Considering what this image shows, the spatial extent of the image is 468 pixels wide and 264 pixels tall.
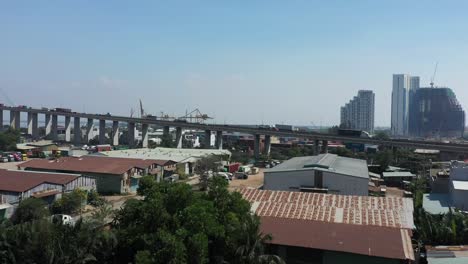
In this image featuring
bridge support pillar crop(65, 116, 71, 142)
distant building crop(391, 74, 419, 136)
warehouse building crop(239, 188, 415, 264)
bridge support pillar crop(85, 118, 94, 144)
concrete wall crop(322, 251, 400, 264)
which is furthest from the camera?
distant building crop(391, 74, 419, 136)

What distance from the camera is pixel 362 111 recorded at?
165500mm

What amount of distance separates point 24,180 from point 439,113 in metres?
143

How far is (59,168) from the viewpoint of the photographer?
1190 inches

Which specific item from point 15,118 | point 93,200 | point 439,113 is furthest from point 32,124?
point 439,113

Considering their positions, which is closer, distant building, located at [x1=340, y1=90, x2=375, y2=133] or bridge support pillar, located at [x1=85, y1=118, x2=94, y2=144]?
bridge support pillar, located at [x1=85, y1=118, x2=94, y2=144]

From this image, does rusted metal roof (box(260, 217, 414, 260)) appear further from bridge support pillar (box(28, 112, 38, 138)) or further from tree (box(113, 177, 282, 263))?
bridge support pillar (box(28, 112, 38, 138))

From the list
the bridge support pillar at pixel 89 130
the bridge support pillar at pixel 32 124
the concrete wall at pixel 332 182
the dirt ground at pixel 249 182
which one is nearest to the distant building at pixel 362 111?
the bridge support pillar at pixel 89 130

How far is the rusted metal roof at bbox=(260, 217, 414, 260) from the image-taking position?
11.5 metres

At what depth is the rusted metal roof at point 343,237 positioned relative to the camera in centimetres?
1145

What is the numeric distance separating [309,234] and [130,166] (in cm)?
2034

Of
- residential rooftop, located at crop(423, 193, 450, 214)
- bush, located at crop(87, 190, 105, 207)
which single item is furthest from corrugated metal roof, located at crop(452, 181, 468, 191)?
bush, located at crop(87, 190, 105, 207)

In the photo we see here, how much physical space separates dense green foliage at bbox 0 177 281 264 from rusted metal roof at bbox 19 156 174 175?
59.5ft

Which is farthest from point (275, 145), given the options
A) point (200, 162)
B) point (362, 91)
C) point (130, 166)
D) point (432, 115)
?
point (362, 91)

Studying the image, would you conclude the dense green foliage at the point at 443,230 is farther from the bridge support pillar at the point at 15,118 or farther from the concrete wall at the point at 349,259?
the bridge support pillar at the point at 15,118
